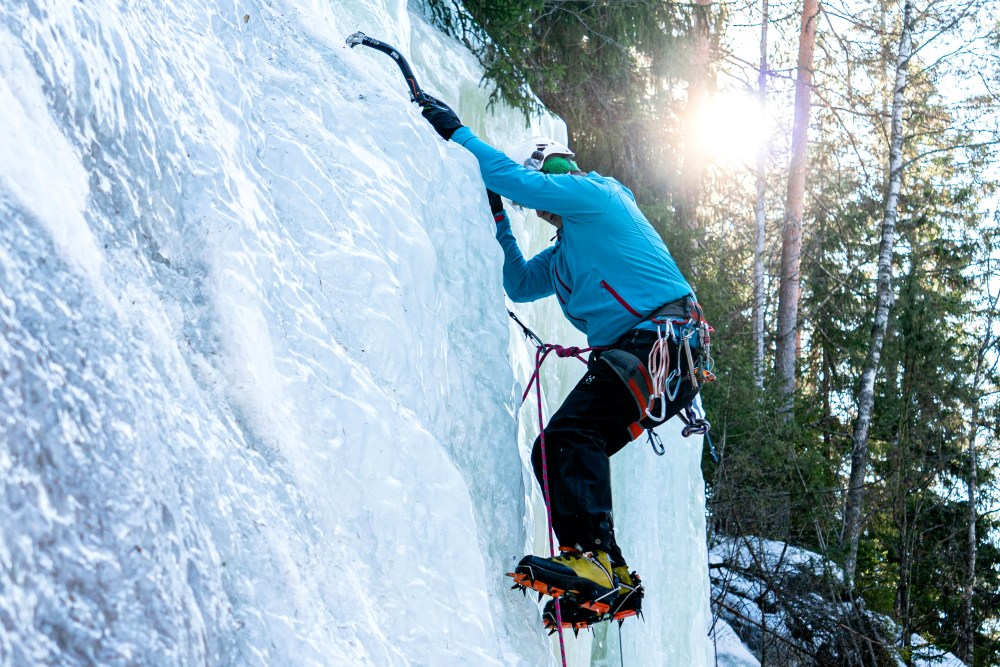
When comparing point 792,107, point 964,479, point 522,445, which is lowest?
point 964,479

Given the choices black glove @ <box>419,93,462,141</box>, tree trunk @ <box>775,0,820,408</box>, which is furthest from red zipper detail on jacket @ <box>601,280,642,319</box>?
tree trunk @ <box>775,0,820,408</box>

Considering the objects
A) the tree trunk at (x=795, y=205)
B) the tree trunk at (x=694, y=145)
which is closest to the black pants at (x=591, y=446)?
the tree trunk at (x=694, y=145)

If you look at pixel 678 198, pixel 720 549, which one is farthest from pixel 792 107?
pixel 720 549

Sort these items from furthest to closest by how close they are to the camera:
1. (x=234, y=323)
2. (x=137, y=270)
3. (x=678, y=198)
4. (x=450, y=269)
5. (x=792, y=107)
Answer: (x=792, y=107) → (x=678, y=198) → (x=450, y=269) → (x=234, y=323) → (x=137, y=270)

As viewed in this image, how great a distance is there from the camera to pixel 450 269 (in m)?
3.38

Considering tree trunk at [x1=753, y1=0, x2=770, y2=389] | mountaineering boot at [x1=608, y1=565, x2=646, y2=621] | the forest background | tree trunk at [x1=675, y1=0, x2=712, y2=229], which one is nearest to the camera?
mountaineering boot at [x1=608, y1=565, x2=646, y2=621]

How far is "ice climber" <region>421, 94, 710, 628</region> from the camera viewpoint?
3.00 m

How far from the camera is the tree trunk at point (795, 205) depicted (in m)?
13.3

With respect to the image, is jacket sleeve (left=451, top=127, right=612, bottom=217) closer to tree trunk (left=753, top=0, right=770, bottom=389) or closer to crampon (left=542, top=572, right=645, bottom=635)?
crampon (left=542, top=572, right=645, bottom=635)

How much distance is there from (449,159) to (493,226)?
29 centimetres

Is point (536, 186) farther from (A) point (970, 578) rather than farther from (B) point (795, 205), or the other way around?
(B) point (795, 205)

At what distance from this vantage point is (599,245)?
3502mm

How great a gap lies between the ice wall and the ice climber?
0.21 m

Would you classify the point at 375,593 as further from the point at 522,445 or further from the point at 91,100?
the point at 522,445
